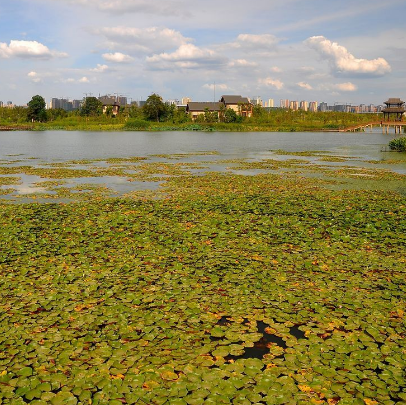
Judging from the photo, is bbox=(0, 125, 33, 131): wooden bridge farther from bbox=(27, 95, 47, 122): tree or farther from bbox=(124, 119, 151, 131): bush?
bbox=(124, 119, 151, 131): bush

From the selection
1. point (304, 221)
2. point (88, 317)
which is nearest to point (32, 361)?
point (88, 317)

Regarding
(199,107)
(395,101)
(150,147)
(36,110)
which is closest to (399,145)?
(150,147)

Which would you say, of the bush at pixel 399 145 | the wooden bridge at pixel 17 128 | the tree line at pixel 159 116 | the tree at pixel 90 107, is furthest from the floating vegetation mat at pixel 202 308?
the tree at pixel 90 107

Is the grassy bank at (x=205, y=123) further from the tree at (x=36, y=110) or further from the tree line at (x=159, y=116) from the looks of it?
the tree at (x=36, y=110)

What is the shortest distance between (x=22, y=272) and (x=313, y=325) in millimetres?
5595

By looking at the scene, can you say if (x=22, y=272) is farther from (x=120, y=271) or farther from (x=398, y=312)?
(x=398, y=312)

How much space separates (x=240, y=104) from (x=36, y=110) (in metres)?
52.9

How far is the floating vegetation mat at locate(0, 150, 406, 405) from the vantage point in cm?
470

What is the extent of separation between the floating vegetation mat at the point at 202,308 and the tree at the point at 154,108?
89.5 meters

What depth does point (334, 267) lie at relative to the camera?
8438 mm

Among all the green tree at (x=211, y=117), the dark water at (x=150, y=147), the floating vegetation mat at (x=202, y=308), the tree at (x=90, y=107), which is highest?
the tree at (x=90, y=107)

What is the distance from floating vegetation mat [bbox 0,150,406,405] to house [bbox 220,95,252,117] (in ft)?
327

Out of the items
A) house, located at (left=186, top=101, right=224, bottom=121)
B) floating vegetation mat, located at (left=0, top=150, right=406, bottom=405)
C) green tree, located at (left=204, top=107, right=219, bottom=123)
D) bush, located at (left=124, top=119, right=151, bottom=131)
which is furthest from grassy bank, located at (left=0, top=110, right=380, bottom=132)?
floating vegetation mat, located at (left=0, top=150, right=406, bottom=405)

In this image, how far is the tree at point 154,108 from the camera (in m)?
98.6
